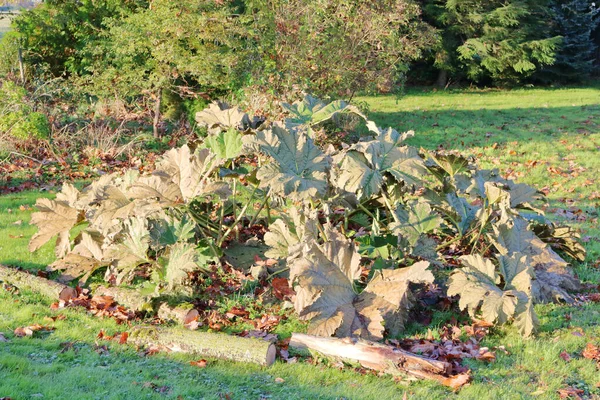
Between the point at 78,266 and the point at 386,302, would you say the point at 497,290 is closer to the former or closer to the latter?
the point at 386,302

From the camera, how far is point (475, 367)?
175 inches

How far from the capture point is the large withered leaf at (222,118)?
265 inches

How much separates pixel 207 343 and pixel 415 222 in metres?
2.19

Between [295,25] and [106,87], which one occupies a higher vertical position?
[295,25]

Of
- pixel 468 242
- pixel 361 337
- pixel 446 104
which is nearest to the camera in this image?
pixel 361 337

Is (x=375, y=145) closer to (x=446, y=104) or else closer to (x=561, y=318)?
(x=561, y=318)

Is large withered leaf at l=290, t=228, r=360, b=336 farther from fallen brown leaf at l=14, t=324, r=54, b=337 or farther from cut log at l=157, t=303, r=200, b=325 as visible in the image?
fallen brown leaf at l=14, t=324, r=54, b=337

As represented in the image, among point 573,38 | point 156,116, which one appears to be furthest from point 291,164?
point 573,38

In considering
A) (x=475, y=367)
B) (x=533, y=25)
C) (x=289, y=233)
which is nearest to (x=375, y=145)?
(x=289, y=233)

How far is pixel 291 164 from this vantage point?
17.5 feet

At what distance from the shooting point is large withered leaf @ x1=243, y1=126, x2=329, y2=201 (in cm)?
505

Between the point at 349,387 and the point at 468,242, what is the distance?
2.88 metres

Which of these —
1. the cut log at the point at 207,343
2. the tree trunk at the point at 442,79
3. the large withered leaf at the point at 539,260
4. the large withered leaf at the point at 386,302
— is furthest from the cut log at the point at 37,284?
the tree trunk at the point at 442,79

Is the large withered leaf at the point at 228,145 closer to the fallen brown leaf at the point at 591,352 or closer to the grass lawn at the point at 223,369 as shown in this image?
the grass lawn at the point at 223,369
